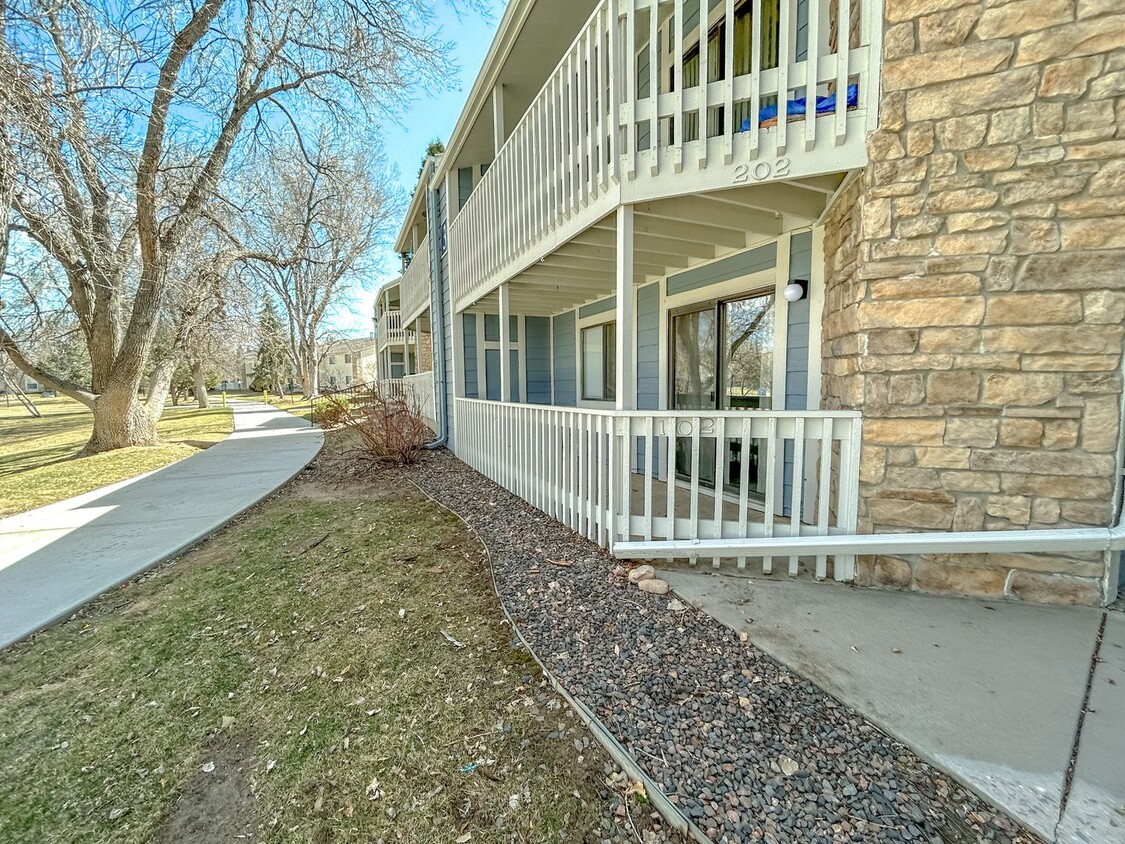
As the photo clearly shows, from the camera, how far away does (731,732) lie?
1.89 m

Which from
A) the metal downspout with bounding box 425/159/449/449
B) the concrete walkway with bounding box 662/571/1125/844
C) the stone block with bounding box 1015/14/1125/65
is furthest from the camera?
the metal downspout with bounding box 425/159/449/449

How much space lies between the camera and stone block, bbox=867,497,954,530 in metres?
2.91

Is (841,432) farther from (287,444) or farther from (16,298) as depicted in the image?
(16,298)

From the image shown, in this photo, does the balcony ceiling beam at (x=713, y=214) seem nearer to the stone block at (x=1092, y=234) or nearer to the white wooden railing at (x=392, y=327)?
the stone block at (x=1092, y=234)

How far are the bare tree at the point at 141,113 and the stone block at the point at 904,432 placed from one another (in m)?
6.33

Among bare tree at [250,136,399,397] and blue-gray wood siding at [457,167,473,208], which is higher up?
bare tree at [250,136,399,397]

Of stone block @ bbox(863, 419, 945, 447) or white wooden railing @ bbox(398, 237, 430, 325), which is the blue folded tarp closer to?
stone block @ bbox(863, 419, 945, 447)

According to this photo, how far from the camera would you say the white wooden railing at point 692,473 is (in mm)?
3102

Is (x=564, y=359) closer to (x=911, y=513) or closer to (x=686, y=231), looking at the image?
(x=686, y=231)

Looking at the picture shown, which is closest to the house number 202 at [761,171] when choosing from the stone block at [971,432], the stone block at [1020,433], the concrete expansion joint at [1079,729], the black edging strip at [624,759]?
the stone block at [971,432]

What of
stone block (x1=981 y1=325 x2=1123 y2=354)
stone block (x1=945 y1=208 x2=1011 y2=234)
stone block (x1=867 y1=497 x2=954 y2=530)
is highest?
stone block (x1=945 y1=208 x2=1011 y2=234)

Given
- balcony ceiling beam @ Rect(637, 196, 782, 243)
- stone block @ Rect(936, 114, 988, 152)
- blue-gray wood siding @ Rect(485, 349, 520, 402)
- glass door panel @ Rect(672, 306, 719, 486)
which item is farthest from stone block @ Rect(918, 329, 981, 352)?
blue-gray wood siding @ Rect(485, 349, 520, 402)

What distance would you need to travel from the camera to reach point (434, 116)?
370 inches

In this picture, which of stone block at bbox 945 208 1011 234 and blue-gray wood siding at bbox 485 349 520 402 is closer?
stone block at bbox 945 208 1011 234
